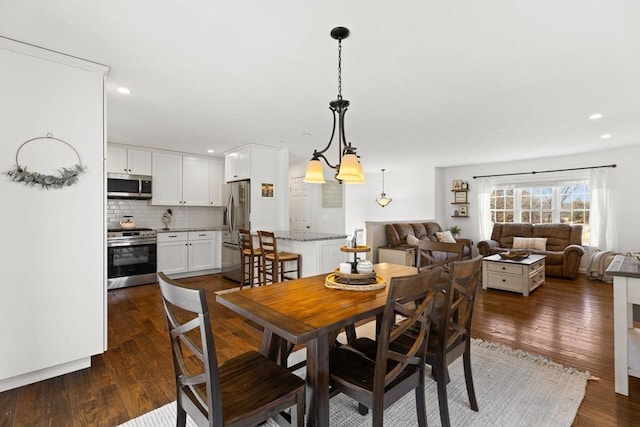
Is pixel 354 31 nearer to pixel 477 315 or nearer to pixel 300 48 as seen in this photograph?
pixel 300 48

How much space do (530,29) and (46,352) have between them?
154 inches

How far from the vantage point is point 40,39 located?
1959mm

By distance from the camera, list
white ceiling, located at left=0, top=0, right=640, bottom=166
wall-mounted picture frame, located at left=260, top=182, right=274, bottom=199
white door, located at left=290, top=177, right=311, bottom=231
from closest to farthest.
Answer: white ceiling, located at left=0, top=0, right=640, bottom=166, wall-mounted picture frame, located at left=260, top=182, right=274, bottom=199, white door, located at left=290, top=177, right=311, bottom=231

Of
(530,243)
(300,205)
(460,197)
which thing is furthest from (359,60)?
(460,197)

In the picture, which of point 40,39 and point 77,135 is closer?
point 40,39

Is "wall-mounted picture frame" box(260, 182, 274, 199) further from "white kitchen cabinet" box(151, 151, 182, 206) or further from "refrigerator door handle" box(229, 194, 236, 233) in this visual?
"white kitchen cabinet" box(151, 151, 182, 206)

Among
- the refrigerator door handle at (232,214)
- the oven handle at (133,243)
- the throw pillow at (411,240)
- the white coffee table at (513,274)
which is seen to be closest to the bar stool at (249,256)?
the refrigerator door handle at (232,214)

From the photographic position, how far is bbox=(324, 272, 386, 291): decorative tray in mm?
1818

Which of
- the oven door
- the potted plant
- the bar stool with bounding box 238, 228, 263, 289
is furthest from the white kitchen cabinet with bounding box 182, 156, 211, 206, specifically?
the potted plant

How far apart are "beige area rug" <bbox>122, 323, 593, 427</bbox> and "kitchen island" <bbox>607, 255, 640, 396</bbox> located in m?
0.22

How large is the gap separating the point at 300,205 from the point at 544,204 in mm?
5352

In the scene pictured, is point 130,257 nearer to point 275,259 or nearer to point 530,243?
point 275,259

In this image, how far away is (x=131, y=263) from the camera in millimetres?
4777

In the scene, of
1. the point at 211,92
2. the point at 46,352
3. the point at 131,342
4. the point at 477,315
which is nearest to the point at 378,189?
the point at 477,315
